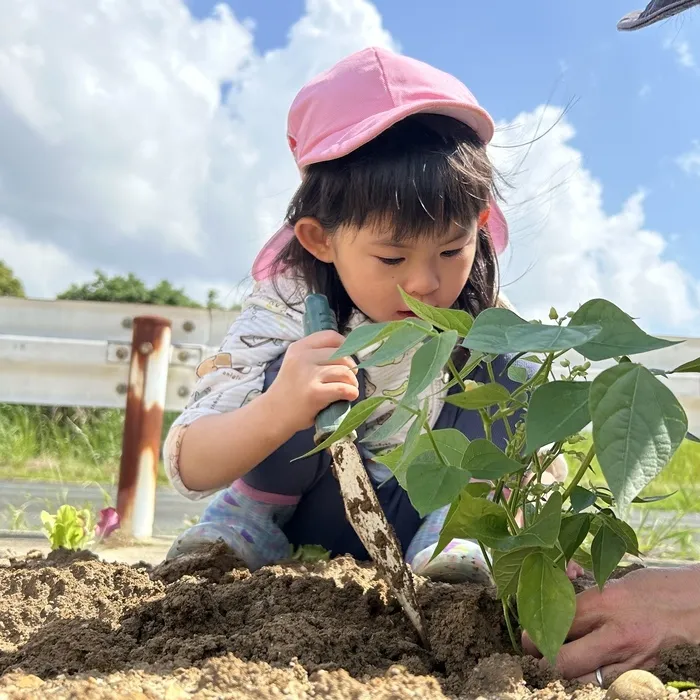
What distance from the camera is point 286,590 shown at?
1241mm

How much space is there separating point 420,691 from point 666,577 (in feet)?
1.40

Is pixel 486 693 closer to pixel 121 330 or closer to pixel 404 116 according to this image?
pixel 404 116

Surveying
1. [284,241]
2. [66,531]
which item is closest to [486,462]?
[66,531]

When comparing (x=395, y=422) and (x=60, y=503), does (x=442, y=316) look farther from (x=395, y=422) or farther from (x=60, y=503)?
(x=60, y=503)

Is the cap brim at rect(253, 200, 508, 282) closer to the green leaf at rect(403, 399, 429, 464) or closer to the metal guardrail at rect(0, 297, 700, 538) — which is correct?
the metal guardrail at rect(0, 297, 700, 538)

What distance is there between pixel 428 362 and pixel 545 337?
0.10 meters

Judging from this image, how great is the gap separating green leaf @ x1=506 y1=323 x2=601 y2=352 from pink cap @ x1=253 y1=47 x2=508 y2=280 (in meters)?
1.09

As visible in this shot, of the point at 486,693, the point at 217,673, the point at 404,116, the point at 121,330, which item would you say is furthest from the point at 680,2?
the point at 121,330

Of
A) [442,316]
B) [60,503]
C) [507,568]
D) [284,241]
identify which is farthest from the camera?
[60,503]

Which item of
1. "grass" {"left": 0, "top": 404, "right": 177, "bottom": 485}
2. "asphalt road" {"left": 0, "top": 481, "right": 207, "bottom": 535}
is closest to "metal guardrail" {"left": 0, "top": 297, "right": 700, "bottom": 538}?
"asphalt road" {"left": 0, "top": 481, "right": 207, "bottom": 535}

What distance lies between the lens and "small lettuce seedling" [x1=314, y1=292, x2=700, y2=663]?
2.17 ft

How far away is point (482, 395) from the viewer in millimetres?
832

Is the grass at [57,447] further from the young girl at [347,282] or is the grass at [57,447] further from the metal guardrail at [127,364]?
the young girl at [347,282]

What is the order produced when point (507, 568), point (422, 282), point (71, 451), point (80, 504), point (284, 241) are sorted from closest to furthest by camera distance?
point (507, 568)
point (422, 282)
point (284, 241)
point (80, 504)
point (71, 451)
